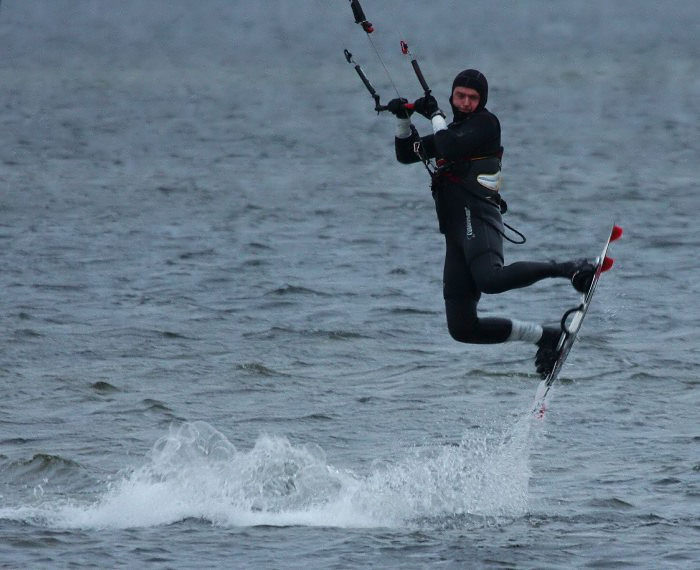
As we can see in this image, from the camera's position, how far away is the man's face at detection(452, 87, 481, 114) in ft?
37.3

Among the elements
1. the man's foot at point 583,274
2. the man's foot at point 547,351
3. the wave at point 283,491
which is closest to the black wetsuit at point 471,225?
the man's foot at point 583,274

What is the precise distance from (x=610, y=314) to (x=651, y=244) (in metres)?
5.14

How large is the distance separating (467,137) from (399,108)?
564 mm

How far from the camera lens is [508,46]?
2734 inches

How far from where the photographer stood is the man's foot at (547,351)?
11.7 meters

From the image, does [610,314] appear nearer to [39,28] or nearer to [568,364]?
[568,364]

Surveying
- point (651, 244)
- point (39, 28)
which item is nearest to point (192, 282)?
point (651, 244)

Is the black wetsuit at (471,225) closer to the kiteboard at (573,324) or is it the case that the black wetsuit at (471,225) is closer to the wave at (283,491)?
the kiteboard at (573,324)

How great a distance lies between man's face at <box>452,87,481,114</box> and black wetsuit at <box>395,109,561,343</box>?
0.18 feet

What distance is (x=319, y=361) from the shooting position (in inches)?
641

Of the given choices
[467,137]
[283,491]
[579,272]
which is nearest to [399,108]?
[467,137]

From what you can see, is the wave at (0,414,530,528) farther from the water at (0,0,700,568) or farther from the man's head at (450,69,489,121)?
the man's head at (450,69,489,121)

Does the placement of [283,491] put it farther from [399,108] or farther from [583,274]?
[399,108]

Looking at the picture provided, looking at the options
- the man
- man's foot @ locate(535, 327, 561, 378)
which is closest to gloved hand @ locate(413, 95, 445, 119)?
the man
